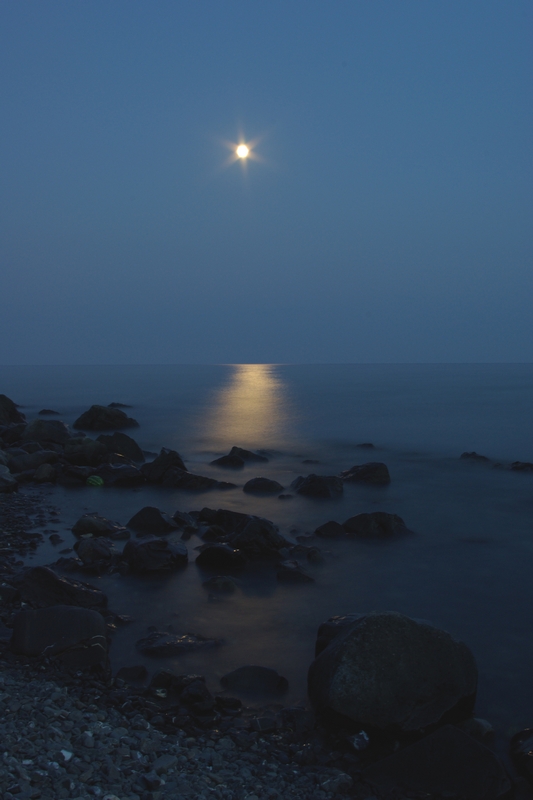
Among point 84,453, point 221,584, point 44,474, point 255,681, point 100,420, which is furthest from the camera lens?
point 100,420

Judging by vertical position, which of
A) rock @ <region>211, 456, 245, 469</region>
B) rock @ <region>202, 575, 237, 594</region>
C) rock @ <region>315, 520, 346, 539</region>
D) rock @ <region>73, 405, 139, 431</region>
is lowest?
rock @ <region>202, 575, 237, 594</region>

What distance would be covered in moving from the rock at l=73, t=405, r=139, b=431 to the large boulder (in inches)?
1074

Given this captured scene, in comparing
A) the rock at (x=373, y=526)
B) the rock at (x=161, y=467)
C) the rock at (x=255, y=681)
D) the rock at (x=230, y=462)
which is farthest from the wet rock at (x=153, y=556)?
the rock at (x=230, y=462)

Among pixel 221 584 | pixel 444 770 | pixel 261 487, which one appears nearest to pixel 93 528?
pixel 221 584

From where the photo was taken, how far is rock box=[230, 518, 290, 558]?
37.7 ft

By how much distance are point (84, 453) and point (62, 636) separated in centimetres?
1348

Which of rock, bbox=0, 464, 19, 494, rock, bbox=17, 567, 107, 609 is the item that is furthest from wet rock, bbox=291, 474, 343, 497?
rock, bbox=17, 567, 107, 609

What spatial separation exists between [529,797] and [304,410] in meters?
43.2

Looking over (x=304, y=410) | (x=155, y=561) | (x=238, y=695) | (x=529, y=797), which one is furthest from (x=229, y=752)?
(x=304, y=410)

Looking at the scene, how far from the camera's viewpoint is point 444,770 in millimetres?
5473

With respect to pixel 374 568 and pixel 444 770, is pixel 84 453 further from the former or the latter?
pixel 444 770

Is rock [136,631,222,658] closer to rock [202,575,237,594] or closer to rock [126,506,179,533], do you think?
rock [202,575,237,594]

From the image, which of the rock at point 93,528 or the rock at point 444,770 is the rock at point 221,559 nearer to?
the rock at point 93,528

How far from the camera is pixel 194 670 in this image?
743 centimetres
